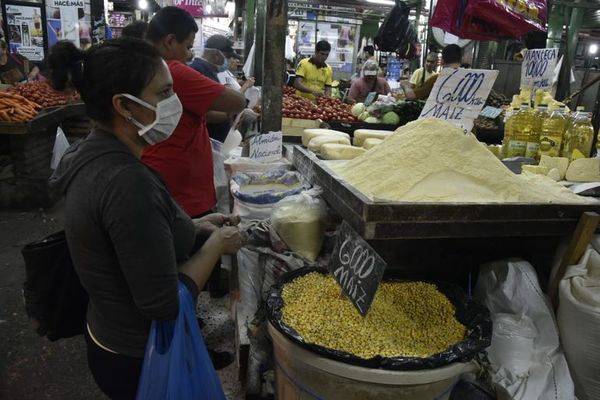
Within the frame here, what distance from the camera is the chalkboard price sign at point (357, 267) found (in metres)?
1.43

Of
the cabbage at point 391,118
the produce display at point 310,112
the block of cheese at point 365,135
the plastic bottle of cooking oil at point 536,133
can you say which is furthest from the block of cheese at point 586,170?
the produce display at point 310,112

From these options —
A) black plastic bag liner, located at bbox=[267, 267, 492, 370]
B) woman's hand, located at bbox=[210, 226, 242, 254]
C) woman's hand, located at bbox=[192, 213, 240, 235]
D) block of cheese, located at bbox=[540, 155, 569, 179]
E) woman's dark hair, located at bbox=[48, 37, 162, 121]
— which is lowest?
black plastic bag liner, located at bbox=[267, 267, 492, 370]

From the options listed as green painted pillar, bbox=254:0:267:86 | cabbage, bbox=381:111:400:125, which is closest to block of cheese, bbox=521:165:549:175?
cabbage, bbox=381:111:400:125

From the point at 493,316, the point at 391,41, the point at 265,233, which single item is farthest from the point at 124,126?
the point at 391,41

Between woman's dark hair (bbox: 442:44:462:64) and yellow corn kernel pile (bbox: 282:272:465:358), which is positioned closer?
yellow corn kernel pile (bbox: 282:272:465:358)

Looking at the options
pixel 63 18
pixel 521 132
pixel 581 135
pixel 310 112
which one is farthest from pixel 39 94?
pixel 581 135

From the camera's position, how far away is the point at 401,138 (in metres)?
2.01

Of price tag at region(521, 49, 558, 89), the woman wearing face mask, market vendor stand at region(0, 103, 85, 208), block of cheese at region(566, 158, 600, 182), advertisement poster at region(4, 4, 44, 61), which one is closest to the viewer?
the woman wearing face mask

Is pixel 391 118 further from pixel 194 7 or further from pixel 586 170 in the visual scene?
pixel 194 7

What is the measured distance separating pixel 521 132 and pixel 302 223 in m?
1.53

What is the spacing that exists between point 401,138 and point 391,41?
636 centimetres

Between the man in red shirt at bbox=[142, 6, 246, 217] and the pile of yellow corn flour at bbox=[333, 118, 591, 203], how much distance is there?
1.01m

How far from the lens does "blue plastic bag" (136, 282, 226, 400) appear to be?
135 centimetres

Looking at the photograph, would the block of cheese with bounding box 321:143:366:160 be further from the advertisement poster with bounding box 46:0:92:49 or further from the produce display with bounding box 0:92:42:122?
the advertisement poster with bounding box 46:0:92:49
